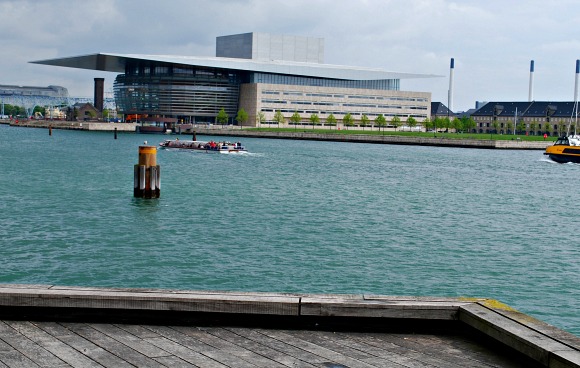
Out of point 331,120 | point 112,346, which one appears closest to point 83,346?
point 112,346

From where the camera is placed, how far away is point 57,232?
19.5m

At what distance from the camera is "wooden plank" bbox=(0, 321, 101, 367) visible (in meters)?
4.62

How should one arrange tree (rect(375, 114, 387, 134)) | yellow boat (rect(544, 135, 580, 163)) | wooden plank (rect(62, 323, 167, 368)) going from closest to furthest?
wooden plank (rect(62, 323, 167, 368)) → yellow boat (rect(544, 135, 580, 163)) → tree (rect(375, 114, 387, 134))

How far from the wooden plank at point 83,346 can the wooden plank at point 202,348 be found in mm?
473

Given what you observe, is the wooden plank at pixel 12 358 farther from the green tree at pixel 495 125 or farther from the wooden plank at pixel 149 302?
the green tree at pixel 495 125

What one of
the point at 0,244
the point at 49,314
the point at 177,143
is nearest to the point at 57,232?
the point at 0,244

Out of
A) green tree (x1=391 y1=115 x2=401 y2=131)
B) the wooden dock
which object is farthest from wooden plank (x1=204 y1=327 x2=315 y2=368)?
green tree (x1=391 y1=115 x2=401 y2=131)

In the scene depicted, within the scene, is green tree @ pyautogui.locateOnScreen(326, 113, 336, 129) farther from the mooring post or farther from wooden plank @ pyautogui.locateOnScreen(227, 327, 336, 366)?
wooden plank @ pyautogui.locateOnScreen(227, 327, 336, 366)

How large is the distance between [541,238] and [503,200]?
11.7m

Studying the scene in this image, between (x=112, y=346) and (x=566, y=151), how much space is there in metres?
62.5

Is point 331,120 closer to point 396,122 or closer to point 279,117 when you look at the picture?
point 279,117

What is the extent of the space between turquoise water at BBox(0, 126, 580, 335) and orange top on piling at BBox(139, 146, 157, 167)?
1.34 metres

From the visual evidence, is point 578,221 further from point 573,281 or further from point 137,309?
point 137,309

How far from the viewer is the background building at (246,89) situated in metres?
141
